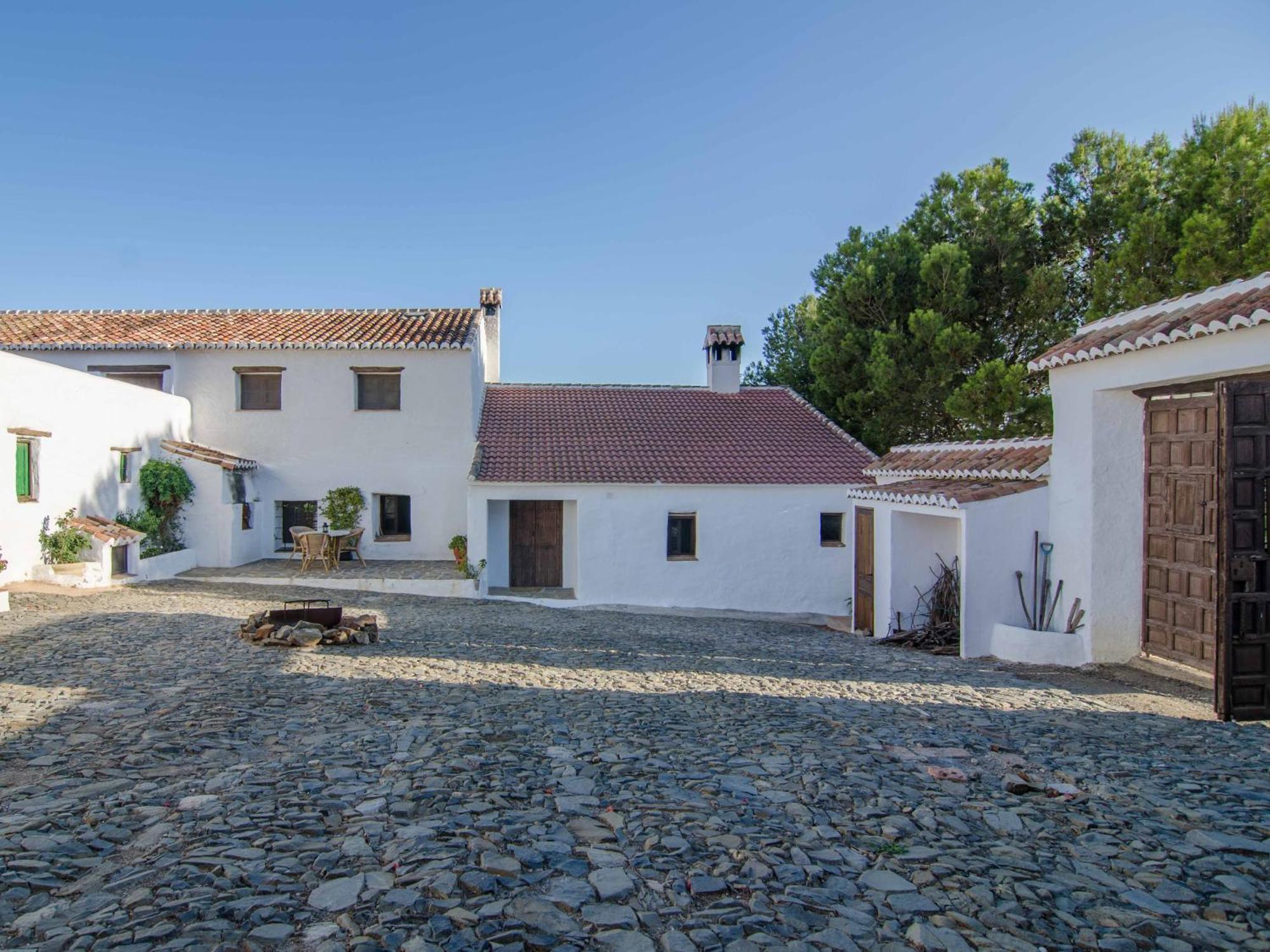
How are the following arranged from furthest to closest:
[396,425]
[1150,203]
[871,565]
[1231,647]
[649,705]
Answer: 1. [396,425]
2. [1150,203]
3. [871,565]
4. [649,705]
5. [1231,647]

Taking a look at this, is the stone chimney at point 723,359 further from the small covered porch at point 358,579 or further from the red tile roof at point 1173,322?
the red tile roof at point 1173,322

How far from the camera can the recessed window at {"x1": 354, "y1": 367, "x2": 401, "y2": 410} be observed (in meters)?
20.9

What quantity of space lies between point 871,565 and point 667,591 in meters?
5.55

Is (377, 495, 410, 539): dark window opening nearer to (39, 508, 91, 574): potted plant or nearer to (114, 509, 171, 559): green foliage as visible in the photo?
(114, 509, 171, 559): green foliage

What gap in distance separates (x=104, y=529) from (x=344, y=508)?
5.90 m

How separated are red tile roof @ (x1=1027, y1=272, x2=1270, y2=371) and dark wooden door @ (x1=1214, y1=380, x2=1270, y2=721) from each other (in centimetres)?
87

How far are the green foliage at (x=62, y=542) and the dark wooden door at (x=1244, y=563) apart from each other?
665 inches

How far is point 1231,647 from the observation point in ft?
22.5

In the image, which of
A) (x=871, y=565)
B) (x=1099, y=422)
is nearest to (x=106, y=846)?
(x=1099, y=422)

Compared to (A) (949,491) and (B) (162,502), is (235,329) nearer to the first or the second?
(B) (162,502)

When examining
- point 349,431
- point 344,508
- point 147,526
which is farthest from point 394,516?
point 147,526

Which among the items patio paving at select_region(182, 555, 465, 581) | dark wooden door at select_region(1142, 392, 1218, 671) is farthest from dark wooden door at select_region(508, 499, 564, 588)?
dark wooden door at select_region(1142, 392, 1218, 671)

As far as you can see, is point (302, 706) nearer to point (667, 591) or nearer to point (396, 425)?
point (667, 591)

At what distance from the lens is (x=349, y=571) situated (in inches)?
734
